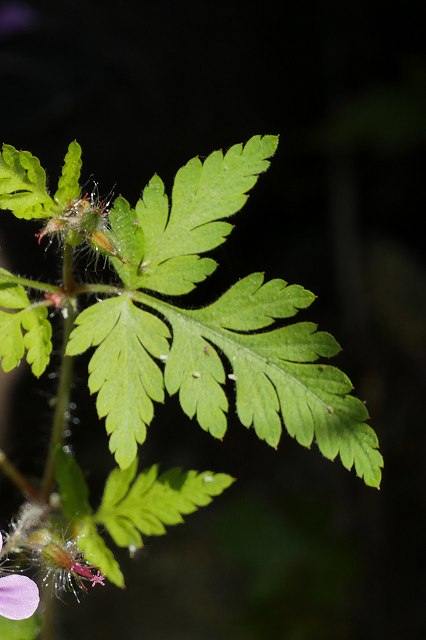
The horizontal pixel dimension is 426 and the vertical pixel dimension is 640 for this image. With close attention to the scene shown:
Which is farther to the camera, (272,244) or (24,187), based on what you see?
(272,244)

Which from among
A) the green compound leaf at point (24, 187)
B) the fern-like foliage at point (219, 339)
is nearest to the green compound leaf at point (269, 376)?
the fern-like foliage at point (219, 339)

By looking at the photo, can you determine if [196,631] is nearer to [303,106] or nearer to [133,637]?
[133,637]

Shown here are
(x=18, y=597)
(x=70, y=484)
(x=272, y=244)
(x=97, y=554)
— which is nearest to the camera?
(x=18, y=597)

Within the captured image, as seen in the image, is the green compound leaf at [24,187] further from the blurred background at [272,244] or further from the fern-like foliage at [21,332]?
the blurred background at [272,244]

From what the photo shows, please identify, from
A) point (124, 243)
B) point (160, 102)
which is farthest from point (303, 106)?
point (124, 243)

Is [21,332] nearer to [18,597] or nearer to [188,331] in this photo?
[188,331]

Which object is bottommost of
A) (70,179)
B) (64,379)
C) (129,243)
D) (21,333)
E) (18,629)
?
(18,629)

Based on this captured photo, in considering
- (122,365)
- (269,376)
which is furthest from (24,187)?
(269,376)
